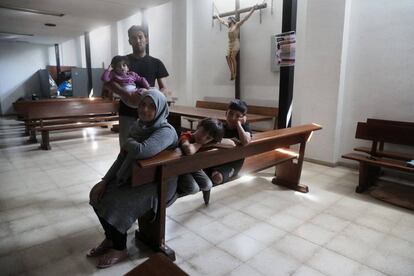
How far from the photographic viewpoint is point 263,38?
198 inches

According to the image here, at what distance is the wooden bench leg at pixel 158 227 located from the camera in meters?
1.91

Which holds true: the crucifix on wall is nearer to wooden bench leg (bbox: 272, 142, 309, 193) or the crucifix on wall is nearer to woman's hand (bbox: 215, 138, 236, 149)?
wooden bench leg (bbox: 272, 142, 309, 193)

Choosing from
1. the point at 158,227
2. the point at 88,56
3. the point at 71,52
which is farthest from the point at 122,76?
the point at 71,52

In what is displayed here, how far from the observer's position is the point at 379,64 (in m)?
3.65

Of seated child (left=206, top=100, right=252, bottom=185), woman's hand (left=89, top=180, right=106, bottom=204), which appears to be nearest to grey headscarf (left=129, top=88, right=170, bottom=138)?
woman's hand (left=89, top=180, right=106, bottom=204)

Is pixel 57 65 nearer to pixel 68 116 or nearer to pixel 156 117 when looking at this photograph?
pixel 68 116

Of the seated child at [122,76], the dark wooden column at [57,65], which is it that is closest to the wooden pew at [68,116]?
the seated child at [122,76]

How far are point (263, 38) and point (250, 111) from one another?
1.25 metres

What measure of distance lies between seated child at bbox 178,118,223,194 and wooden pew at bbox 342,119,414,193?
1868 millimetres

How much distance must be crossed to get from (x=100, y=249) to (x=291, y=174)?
2.11 meters

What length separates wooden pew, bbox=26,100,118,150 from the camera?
5.12 metres

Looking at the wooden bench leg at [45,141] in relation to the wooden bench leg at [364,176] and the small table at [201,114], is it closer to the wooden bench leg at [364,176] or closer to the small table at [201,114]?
the small table at [201,114]

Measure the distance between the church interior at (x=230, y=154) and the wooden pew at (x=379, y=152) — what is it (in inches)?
0.7

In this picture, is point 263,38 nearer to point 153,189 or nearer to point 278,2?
point 278,2
